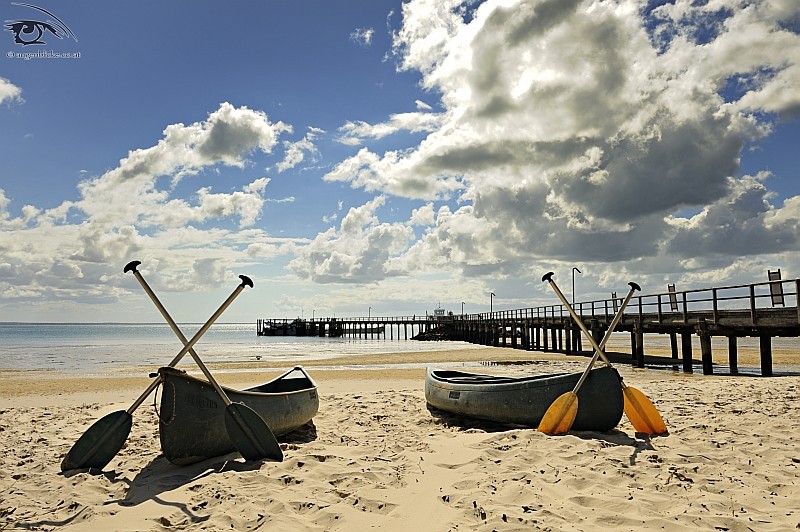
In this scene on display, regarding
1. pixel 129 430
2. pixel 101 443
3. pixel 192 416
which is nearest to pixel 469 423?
pixel 192 416

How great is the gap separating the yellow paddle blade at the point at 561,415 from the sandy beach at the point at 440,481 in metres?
0.23

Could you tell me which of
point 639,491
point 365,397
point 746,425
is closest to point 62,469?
point 639,491

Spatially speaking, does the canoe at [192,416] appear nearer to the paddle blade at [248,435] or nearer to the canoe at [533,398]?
the paddle blade at [248,435]

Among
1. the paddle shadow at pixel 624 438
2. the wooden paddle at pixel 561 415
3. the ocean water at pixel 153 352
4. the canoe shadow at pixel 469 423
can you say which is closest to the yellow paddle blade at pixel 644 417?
the paddle shadow at pixel 624 438

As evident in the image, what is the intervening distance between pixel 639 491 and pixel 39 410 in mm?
11567

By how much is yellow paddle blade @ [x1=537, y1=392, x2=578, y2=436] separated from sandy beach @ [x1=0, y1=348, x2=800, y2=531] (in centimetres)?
23

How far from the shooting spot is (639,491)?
5.04 meters

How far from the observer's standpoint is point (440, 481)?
5.63m

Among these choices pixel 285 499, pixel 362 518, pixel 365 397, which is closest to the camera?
pixel 362 518

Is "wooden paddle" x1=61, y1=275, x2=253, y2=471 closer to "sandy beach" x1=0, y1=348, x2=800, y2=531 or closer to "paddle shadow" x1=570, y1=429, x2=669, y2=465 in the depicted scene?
"sandy beach" x1=0, y1=348, x2=800, y2=531

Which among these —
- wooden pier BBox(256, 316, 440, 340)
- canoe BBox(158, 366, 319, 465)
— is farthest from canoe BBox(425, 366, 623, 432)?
wooden pier BBox(256, 316, 440, 340)

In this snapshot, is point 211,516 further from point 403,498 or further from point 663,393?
point 663,393

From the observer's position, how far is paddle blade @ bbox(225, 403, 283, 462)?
6.35 metres

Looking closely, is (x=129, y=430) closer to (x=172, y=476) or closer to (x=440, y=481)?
(x=172, y=476)
